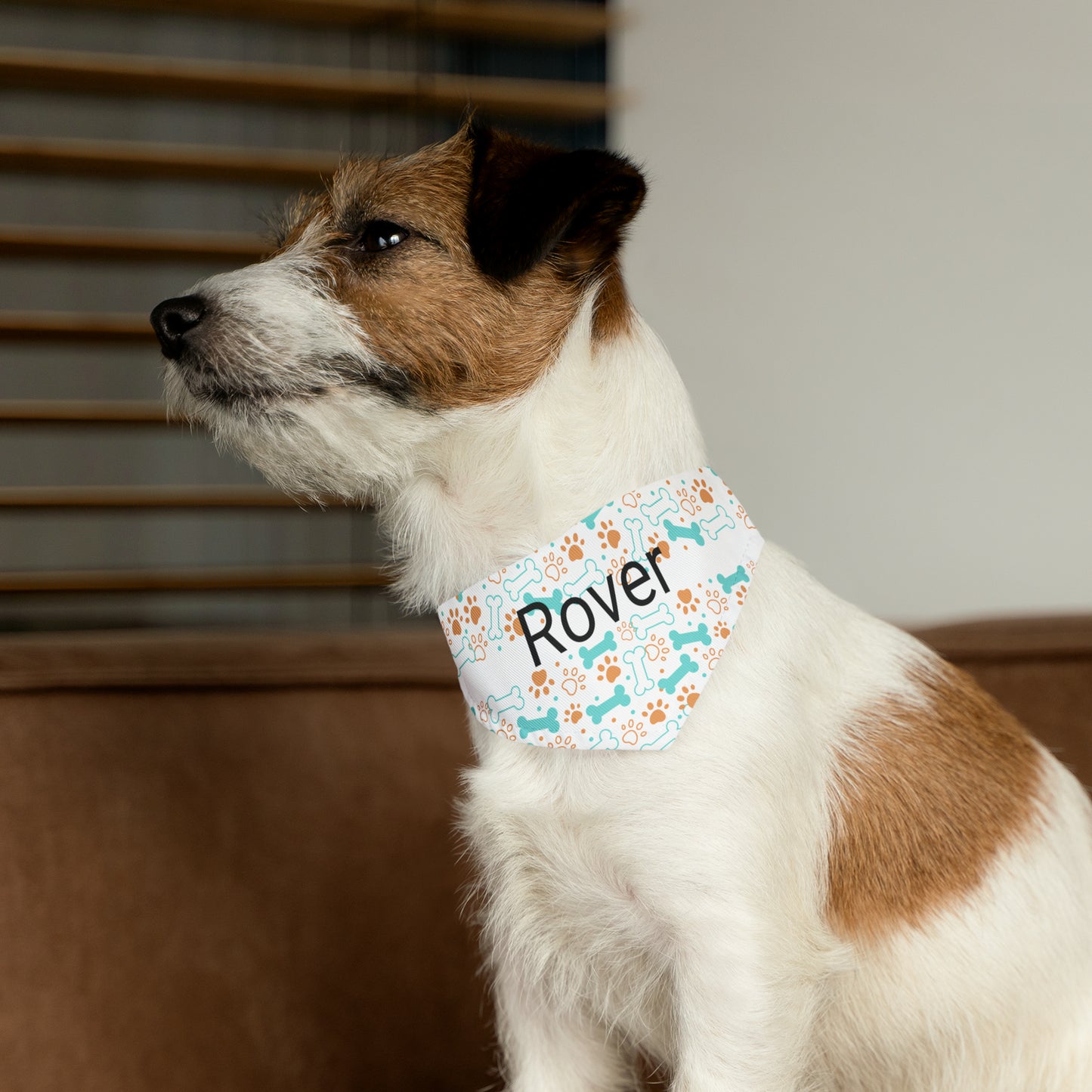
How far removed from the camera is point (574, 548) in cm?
103

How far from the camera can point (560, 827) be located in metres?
1.00

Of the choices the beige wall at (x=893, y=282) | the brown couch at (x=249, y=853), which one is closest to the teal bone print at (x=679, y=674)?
the brown couch at (x=249, y=853)

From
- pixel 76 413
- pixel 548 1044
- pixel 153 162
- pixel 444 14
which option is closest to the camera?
pixel 548 1044

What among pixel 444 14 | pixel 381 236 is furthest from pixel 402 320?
pixel 444 14

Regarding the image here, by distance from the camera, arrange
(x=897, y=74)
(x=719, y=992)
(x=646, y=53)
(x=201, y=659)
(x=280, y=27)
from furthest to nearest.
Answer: (x=280, y=27) < (x=646, y=53) < (x=897, y=74) < (x=201, y=659) < (x=719, y=992)

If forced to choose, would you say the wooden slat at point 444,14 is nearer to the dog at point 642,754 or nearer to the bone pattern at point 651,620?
the dog at point 642,754

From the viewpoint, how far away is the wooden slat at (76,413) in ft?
13.0

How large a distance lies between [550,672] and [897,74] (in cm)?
183

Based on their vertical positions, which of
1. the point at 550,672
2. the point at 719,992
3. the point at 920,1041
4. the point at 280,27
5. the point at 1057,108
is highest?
the point at 280,27

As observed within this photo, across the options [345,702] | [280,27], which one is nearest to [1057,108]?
[345,702]

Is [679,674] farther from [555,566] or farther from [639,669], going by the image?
[555,566]

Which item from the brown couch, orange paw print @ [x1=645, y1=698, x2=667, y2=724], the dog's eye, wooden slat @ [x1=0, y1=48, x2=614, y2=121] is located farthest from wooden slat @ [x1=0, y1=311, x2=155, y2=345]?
orange paw print @ [x1=645, y1=698, x2=667, y2=724]

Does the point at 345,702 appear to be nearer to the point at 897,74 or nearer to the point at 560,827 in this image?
the point at 560,827

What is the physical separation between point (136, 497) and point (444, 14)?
6.33 feet
